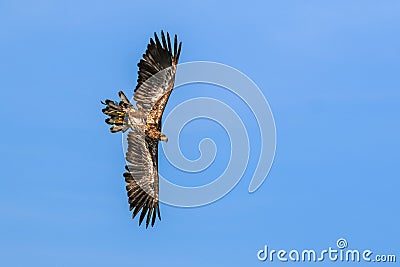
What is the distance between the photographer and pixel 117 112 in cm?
3809

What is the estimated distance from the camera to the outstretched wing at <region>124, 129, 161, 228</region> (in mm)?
38938

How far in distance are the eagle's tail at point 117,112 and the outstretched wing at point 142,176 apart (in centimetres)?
79

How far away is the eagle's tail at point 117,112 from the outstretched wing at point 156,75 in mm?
572

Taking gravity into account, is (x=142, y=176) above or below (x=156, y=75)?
below

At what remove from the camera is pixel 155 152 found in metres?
39.0

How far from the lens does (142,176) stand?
39.2 m

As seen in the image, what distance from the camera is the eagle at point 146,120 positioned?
38094 mm

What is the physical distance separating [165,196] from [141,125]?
305cm

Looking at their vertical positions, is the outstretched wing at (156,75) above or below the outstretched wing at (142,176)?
above

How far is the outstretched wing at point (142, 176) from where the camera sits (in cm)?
3894

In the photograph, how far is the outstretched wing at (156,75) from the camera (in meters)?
38.0

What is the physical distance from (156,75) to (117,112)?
7.11 ft

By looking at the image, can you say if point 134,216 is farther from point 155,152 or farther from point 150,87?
point 150,87

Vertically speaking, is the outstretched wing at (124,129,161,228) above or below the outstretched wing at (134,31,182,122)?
below
